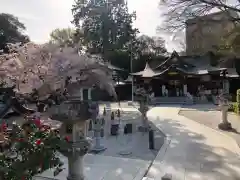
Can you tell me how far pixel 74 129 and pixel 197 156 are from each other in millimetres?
5489

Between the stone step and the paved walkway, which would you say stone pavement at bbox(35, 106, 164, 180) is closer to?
the paved walkway

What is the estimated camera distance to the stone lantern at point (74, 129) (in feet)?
19.6

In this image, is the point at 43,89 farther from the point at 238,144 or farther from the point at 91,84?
the point at 238,144

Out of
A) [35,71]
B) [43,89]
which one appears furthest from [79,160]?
[35,71]

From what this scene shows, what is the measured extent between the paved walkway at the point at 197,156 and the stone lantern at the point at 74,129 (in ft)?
8.27

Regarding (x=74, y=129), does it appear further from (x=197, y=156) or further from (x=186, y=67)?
(x=186, y=67)

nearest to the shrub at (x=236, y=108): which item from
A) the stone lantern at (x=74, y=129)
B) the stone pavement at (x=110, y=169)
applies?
the stone pavement at (x=110, y=169)

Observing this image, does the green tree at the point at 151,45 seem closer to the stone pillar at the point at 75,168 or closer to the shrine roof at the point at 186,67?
the shrine roof at the point at 186,67

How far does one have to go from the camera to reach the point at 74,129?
629 centimetres

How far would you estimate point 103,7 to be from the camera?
3422 centimetres

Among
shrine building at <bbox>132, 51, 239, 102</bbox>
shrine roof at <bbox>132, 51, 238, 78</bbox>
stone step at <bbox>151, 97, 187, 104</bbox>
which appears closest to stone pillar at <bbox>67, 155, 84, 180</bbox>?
stone step at <bbox>151, 97, 187, 104</bbox>

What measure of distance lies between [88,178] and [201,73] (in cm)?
2418

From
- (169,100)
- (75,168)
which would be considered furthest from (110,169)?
(169,100)

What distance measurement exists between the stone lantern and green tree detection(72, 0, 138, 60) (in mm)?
28137
